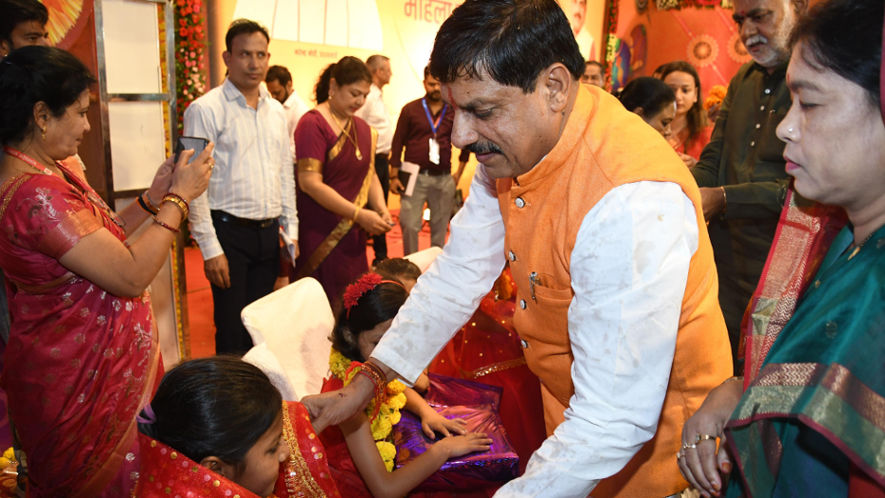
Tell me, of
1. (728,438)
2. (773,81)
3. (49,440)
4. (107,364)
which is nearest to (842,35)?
(728,438)

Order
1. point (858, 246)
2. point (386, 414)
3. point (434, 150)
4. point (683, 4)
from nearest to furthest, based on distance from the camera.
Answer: point (858, 246) < point (386, 414) < point (434, 150) < point (683, 4)

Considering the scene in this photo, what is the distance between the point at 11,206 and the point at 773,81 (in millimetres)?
2465

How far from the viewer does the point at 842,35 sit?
0.75 meters

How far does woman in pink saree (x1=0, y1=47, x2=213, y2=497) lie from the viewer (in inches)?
66.1

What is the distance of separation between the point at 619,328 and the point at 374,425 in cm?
111

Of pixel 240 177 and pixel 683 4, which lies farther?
pixel 683 4

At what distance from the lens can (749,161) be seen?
93.3 inches

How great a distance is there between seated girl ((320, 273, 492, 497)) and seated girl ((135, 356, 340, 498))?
0.35 metres

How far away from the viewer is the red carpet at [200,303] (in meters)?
3.89

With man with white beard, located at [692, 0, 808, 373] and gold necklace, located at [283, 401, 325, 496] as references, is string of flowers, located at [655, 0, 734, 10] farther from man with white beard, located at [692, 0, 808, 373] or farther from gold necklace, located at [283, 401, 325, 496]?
gold necklace, located at [283, 401, 325, 496]

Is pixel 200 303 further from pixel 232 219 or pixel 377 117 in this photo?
pixel 377 117

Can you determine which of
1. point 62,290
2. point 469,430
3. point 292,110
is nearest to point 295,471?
point 469,430

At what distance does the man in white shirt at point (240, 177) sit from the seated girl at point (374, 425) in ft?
4.21

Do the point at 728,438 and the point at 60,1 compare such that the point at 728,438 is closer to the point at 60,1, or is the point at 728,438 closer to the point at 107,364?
the point at 107,364
